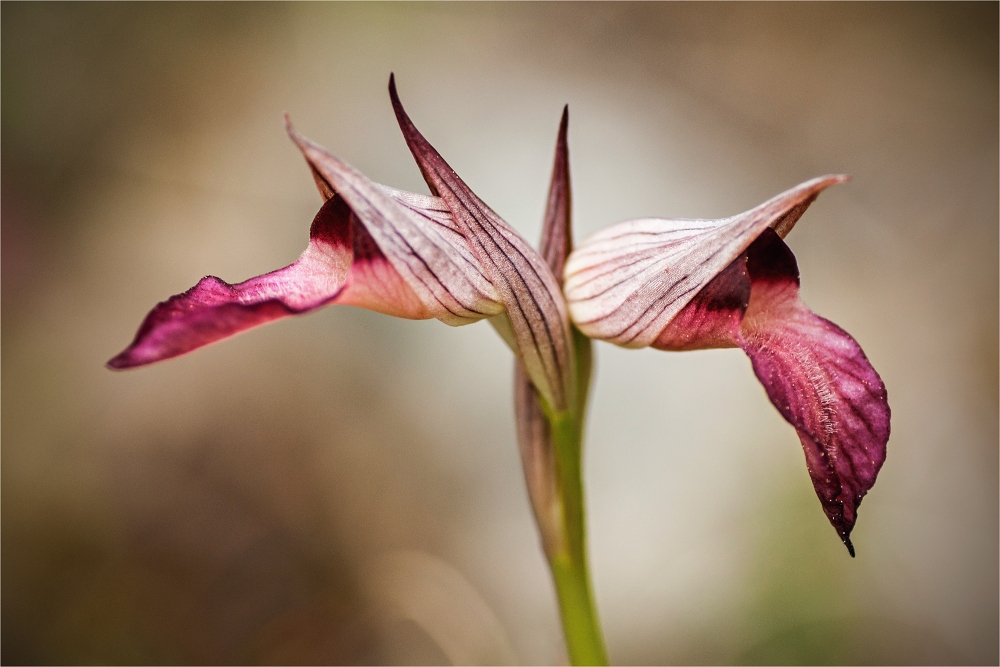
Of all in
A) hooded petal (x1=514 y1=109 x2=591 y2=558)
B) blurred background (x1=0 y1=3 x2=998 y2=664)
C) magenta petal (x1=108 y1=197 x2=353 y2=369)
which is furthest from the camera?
blurred background (x1=0 y1=3 x2=998 y2=664)

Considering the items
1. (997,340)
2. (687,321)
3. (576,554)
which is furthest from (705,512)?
(687,321)

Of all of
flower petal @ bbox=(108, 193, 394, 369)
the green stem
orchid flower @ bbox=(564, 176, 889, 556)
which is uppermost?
flower petal @ bbox=(108, 193, 394, 369)

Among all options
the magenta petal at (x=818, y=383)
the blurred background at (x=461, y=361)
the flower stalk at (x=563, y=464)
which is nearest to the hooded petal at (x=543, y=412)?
the flower stalk at (x=563, y=464)

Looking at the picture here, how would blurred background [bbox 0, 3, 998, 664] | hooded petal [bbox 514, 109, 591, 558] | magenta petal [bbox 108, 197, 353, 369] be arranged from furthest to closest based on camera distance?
blurred background [bbox 0, 3, 998, 664]
hooded petal [bbox 514, 109, 591, 558]
magenta petal [bbox 108, 197, 353, 369]

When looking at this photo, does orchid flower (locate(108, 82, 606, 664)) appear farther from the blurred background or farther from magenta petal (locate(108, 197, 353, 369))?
the blurred background

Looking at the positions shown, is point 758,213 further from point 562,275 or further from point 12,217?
point 12,217

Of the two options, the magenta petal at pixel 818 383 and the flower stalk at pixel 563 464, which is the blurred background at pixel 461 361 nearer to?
the flower stalk at pixel 563 464

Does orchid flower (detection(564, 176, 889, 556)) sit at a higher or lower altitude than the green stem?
higher

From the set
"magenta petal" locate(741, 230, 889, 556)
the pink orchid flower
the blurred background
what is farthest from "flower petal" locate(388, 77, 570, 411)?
the blurred background
